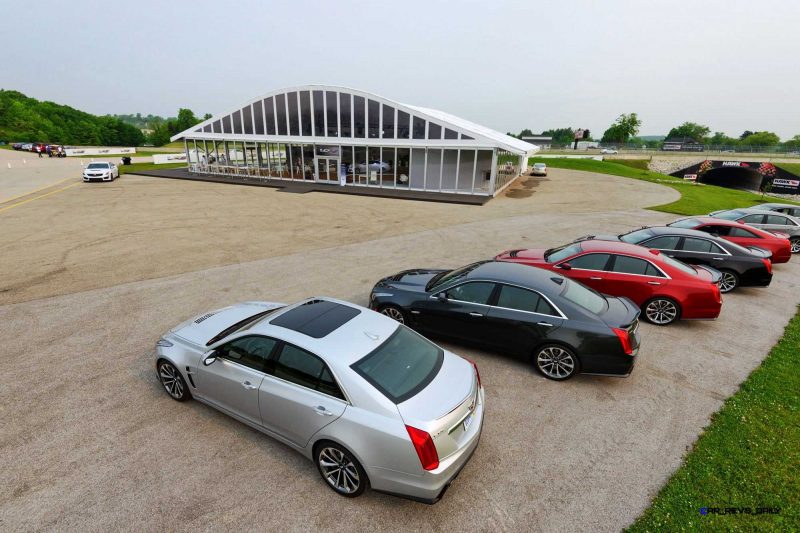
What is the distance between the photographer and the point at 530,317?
596 centimetres

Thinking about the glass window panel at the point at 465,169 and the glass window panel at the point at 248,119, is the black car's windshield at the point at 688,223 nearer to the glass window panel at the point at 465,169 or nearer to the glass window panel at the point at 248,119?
the glass window panel at the point at 465,169

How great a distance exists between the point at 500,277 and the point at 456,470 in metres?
3.44

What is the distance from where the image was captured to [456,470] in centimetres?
370

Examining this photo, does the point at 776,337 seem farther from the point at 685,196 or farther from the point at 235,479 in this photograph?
the point at 685,196

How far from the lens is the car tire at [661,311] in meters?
7.70

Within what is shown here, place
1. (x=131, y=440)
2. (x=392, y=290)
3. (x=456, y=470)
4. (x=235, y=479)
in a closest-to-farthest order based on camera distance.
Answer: (x=456, y=470)
(x=235, y=479)
(x=131, y=440)
(x=392, y=290)

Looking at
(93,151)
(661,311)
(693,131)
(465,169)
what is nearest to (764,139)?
(693,131)

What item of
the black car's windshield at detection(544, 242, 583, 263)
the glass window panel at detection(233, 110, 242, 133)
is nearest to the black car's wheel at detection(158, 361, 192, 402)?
the black car's windshield at detection(544, 242, 583, 263)

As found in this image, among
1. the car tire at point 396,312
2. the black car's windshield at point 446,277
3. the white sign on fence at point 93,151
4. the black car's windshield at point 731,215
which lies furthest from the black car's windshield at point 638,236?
the white sign on fence at point 93,151

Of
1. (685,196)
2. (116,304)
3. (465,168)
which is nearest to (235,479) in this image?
(116,304)

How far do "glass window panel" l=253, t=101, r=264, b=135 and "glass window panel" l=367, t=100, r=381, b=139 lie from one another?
929 cm

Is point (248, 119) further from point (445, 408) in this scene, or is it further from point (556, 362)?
point (445, 408)

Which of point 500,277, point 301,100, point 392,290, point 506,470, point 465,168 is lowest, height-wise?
point 506,470

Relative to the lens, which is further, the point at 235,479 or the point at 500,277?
the point at 500,277
